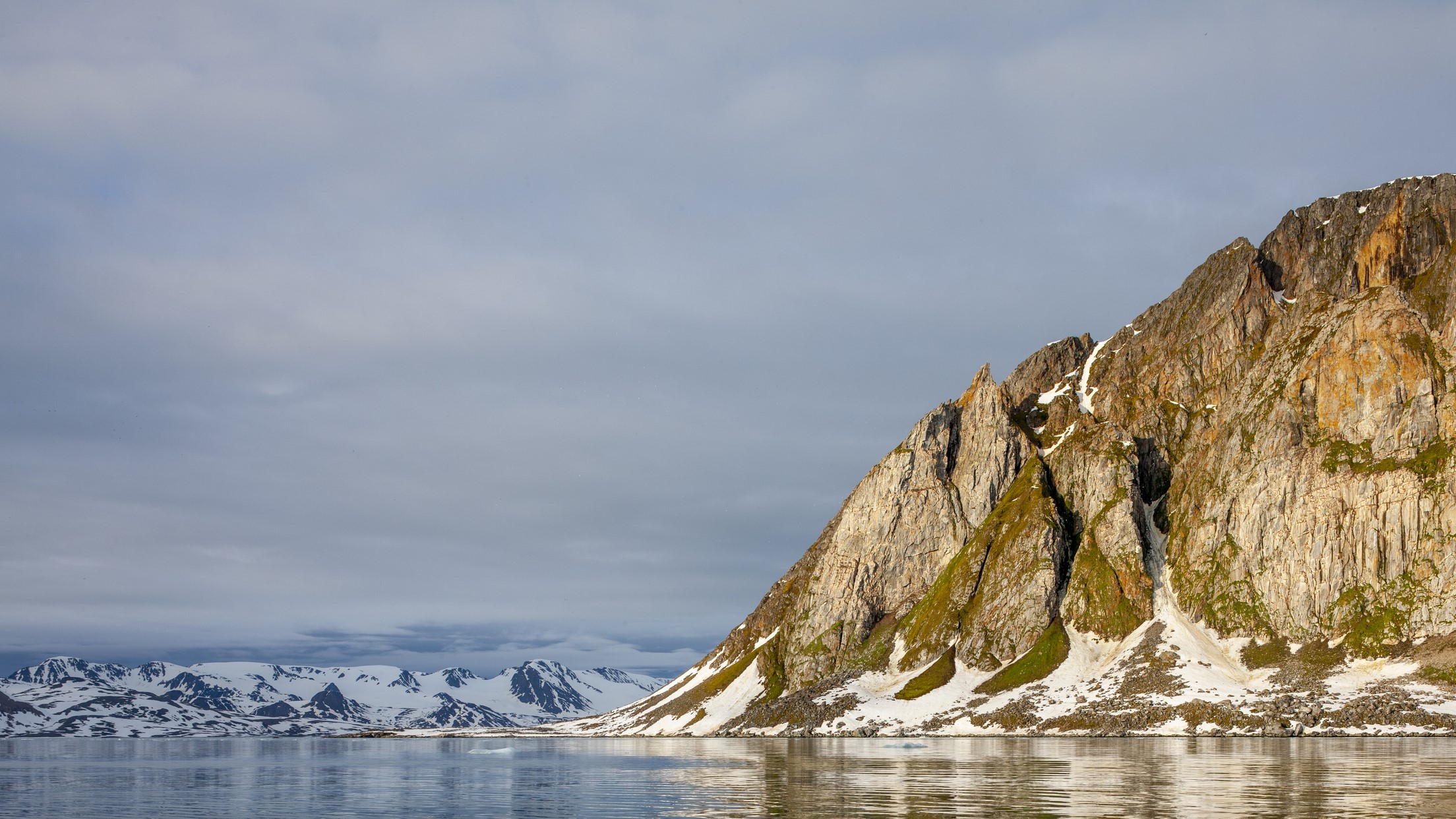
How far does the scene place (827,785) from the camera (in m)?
76.3

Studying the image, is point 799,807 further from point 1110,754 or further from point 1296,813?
point 1110,754

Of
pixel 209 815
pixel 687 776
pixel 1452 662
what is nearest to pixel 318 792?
pixel 209 815

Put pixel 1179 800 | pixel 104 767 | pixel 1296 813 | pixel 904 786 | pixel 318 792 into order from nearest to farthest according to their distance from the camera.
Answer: pixel 1296 813, pixel 1179 800, pixel 904 786, pixel 318 792, pixel 104 767

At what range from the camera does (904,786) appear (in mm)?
71750

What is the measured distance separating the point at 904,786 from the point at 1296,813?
28.5 meters

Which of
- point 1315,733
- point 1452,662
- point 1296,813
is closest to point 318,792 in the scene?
point 1296,813

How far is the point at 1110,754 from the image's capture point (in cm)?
11600

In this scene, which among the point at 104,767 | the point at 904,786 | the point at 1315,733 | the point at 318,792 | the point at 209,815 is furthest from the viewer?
the point at 1315,733

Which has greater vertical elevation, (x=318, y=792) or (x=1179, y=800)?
(x=1179, y=800)

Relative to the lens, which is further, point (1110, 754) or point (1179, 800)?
point (1110, 754)

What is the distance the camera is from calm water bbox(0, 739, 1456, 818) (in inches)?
2201

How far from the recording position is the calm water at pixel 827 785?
183ft

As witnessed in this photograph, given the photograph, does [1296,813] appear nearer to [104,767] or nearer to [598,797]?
[598,797]

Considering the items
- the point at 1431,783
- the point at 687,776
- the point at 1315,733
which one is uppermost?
the point at 1431,783
